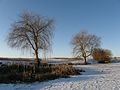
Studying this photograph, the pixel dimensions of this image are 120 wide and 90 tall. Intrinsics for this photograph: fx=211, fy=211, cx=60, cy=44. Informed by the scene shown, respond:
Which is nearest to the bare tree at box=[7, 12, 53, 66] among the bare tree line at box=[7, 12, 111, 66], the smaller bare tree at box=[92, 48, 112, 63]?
the bare tree line at box=[7, 12, 111, 66]

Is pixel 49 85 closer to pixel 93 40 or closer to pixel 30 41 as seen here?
pixel 30 41

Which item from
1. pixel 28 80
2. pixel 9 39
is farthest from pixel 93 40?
Answer: pixel 28 80

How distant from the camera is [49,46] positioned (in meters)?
35.8

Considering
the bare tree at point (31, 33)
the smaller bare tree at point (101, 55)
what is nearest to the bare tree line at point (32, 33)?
the bare tree at point (31, 33)

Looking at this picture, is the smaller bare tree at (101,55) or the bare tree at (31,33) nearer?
the bare tree at (31,33)

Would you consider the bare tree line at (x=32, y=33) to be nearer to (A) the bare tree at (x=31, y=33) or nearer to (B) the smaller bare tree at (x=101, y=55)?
(A) the bare tree at (x=31, y=33)

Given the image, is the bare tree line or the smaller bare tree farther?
the smaller bare tree

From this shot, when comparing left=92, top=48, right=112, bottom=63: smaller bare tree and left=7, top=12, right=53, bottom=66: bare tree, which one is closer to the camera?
left=7, top=12, right=53, bottom=66: bare tree

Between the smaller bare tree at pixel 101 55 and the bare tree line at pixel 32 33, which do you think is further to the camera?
the smaller bare tree at pixel 101 55

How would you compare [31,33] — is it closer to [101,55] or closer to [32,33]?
[32,33]

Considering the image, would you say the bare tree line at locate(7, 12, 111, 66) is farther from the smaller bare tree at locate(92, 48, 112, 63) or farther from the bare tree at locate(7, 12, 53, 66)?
the smaller bare tree at locate(92, 48, 112, 63)

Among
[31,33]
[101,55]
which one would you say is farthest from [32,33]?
[101,55]

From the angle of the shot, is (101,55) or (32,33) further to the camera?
(101,55)

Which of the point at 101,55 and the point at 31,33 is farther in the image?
the point at 101,55
